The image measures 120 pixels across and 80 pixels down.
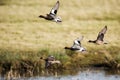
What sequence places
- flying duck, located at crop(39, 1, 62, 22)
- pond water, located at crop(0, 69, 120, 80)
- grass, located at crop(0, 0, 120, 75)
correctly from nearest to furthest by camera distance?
pond water, located at crop(0, 69, 120, 80)
grass, located at crop(0, 0, 120, 75)
flying duck, located at crop(39, 1, 62, 22)

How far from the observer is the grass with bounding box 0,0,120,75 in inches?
1543

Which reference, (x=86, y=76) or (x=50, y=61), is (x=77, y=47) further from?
(x=86, y=76)

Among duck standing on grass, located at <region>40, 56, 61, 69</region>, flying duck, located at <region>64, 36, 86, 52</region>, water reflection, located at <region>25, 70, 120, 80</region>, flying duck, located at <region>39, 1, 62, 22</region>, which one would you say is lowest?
water reflection, located at <region>25, 70, 120, 80</region>

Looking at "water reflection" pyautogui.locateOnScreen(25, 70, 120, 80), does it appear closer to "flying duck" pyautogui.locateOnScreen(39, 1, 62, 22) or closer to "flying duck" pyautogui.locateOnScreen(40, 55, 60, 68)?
"flying duck" pyautogui.locateOnScreen(40, 55, 60, 68)

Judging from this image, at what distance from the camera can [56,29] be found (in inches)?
1907

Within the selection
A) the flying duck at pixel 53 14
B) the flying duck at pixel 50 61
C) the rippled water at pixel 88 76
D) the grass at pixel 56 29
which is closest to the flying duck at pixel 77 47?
the grass at pixel 56 29

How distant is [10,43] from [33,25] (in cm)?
816

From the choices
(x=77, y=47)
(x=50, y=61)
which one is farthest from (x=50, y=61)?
(x=77, y=47)

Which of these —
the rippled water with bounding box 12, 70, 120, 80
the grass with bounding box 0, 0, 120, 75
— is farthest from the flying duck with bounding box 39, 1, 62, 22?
the rippled water with bounding box 12, 70, 120, 80

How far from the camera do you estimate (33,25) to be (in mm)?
49594

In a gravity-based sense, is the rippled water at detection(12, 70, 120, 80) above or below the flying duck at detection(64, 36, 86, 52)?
below

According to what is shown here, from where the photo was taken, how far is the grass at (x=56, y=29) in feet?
129

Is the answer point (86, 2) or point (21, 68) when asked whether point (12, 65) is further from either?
point (86, 2)

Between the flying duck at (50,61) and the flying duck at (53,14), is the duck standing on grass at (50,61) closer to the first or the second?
the flying duck at (50,61)
